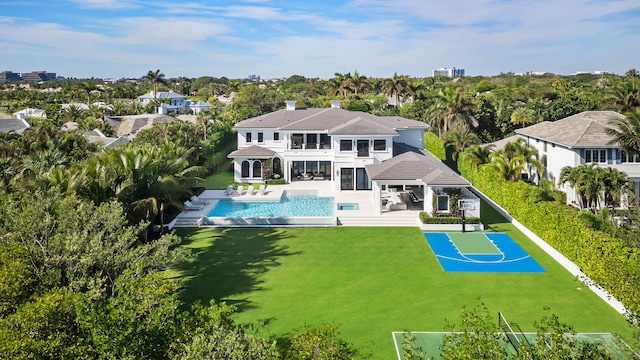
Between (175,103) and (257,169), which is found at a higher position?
(175,103)

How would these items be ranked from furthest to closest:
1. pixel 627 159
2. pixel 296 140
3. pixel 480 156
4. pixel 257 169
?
pixel 257 169 < pixel 296 140 < pixel 480 156 < pixel 627 159

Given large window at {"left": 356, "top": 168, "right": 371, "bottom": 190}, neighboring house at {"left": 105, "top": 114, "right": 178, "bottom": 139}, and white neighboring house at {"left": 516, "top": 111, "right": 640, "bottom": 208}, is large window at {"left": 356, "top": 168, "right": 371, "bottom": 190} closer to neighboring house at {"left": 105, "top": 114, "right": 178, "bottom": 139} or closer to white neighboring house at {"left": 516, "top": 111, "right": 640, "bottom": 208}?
white neighboring house at {"left": 516, "top": 111, "right": 640, "bottom": 208}

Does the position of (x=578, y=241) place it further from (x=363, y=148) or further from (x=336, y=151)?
(x=336, y=151)

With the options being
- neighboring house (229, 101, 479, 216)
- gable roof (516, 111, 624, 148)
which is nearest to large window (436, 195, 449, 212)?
neighboring house (229, 101, 479, 216)

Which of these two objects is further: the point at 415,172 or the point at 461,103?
the point at 461,103

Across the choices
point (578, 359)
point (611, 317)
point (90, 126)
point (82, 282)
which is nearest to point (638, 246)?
point (611, 317)

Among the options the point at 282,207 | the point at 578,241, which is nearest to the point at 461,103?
the point at 282,207
